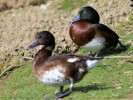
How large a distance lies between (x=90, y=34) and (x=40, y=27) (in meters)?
3.12

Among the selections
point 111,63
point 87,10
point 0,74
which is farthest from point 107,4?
point 0,74

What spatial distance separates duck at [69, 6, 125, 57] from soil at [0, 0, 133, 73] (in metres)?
1.33

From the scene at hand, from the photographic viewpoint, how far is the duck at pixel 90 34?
874 cm

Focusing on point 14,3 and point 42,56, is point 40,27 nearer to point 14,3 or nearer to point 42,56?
point 42,56

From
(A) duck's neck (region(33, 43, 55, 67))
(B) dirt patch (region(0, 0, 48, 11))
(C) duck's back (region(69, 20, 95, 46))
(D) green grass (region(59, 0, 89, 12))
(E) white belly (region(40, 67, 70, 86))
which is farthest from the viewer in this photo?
(B) dirt patch (region(0, 0, 48, 11))

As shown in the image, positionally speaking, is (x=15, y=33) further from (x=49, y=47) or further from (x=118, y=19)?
(x=49, y=47)

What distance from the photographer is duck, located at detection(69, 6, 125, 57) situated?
874 cm

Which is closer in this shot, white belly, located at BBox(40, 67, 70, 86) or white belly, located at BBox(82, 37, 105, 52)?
white belly, located at BBox(40, 67, 70, 86)

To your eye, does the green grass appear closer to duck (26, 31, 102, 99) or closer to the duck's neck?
the duck's neck

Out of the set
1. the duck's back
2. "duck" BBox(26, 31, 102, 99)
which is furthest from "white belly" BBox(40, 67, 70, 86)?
the duck's back

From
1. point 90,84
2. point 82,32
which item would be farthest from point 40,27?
point 90,84

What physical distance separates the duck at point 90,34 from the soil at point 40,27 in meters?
1.33

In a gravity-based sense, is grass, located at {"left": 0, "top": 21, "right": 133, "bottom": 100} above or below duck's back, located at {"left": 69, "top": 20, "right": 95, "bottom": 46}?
below

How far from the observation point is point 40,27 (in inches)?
447
